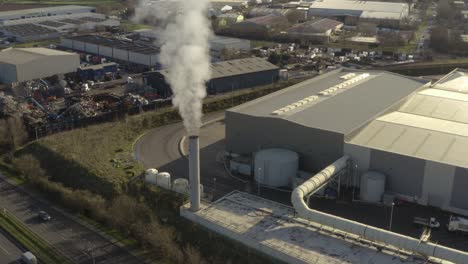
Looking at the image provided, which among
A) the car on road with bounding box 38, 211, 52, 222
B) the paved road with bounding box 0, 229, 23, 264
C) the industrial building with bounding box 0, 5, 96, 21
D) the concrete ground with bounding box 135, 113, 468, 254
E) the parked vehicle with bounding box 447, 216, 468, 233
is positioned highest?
the industrial building with bounding box 0, 5, 96, 21

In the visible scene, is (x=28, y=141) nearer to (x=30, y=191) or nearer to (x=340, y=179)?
(x=30, y=191)

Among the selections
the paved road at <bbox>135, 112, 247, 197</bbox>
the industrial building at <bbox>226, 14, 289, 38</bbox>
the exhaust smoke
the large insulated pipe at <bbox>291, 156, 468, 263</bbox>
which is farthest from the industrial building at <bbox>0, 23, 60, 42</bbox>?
the large insulated pipe at <bbox>291, 156, 468, 263</bbox>

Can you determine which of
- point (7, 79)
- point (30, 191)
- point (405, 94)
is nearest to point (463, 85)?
point (405, 94)

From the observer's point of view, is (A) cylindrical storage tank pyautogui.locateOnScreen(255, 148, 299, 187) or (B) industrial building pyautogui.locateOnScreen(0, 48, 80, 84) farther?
(B) industrial building pyautogui.locateOnScreen(0, 48, 80, 84)

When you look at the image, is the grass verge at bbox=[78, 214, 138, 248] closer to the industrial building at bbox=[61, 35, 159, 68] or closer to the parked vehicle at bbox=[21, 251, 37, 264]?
the parked vehicle at bbox=[21, 251, 37, 264]

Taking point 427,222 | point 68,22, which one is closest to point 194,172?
point 427,222

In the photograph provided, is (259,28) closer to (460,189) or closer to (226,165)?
(226,165)
